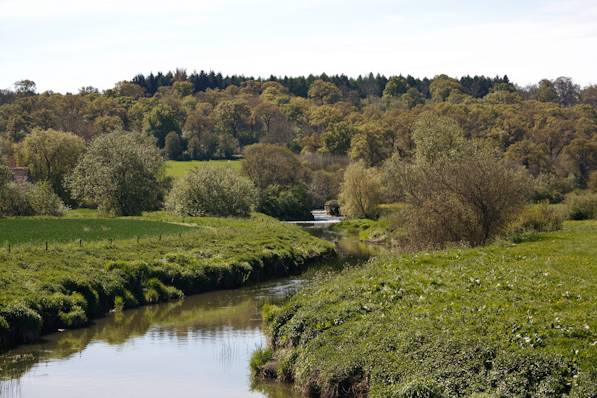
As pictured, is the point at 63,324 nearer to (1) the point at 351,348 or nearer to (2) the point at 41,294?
(2) the point at 41,294

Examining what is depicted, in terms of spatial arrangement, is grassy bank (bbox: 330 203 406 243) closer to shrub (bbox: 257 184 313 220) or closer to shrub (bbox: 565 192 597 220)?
shrub (bbox: 257 184 313 220)

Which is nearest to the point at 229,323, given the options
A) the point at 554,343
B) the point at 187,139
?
the point at 554,343

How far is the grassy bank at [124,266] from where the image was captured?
32875 mm

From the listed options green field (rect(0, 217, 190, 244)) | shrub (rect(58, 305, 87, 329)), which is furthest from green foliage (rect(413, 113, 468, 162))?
shrub (rect(58, 305, 87, 329))

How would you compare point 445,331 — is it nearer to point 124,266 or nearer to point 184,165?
point 124,266

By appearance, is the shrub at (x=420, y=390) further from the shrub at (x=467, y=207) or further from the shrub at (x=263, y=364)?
the shrub at (x=467, y=207)

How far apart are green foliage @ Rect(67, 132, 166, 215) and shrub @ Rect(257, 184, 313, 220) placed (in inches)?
1091

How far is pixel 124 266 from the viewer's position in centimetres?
4122

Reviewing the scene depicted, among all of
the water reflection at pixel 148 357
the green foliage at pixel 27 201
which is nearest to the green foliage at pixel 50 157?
the green foliage at pixel 27 201

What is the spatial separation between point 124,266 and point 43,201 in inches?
1377

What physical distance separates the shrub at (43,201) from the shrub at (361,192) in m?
35.3

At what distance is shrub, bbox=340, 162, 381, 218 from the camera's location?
94500 mm

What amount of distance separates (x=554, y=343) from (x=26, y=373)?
55.4ft

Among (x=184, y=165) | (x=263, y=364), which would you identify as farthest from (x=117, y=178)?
(x=184, y=165)
